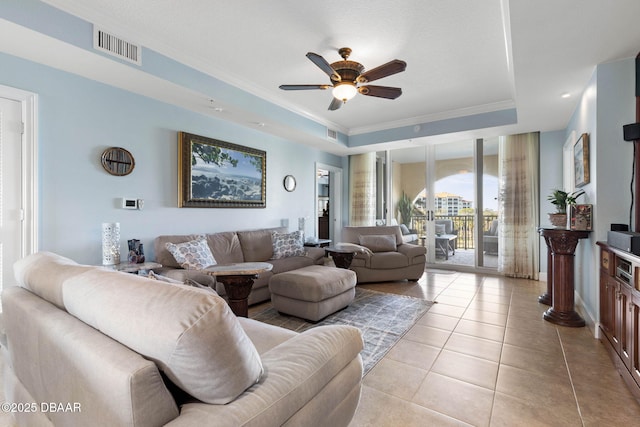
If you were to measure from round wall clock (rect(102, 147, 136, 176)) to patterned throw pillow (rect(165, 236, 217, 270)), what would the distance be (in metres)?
0.89

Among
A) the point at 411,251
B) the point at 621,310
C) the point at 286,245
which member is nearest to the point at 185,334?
the point at 621,310

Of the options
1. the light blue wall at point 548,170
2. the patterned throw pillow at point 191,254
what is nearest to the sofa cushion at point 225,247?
the patterned throw pillow at point 191,254

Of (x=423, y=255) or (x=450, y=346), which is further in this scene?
(x=423, y=255)

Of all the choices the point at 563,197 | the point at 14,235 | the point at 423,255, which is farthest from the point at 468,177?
the point at 14,235

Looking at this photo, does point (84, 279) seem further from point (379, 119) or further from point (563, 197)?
point (379, 119)

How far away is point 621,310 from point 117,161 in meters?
4.41

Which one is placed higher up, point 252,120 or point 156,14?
point 156,14

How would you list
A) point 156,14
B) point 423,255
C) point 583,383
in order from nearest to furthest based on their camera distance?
point 583,383, point 156,14, point 423,255

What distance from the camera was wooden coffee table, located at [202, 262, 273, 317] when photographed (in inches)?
95.8

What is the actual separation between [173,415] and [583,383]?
249cm

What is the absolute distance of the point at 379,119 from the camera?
17.1 ft

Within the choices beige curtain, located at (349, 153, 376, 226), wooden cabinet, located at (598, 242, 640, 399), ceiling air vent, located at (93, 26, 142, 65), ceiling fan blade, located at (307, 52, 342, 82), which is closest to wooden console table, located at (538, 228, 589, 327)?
wooden cabinet, located at (598, 242, 640, 399)

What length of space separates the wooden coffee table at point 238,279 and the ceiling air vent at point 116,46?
1.97m

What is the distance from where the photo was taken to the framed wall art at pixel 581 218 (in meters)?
2.79
